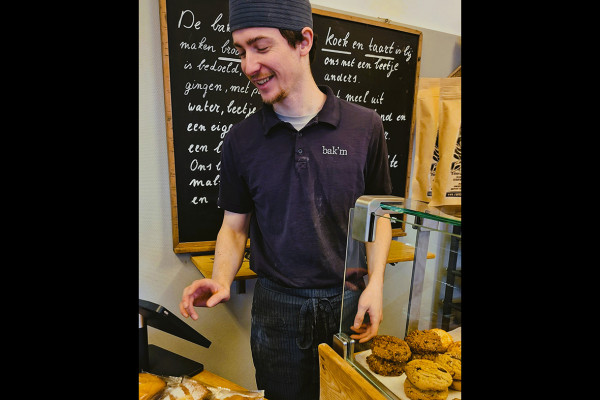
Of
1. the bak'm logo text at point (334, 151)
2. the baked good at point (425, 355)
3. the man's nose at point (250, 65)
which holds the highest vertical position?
the man's nose at point (250, 65)

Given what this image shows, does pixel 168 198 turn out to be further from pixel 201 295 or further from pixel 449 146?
pixel 449 146

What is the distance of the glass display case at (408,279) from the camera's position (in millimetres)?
779

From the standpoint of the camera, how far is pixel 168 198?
4.97 feet

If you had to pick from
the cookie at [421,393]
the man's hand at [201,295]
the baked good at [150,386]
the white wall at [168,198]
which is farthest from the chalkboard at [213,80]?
the cookie at [421,393]

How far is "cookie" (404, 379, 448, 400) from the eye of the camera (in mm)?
727

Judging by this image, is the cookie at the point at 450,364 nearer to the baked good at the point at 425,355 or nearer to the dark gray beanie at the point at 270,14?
the baked good at the point at 425,355

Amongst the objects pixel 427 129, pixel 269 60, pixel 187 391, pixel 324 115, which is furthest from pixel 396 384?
pixel 269 60
